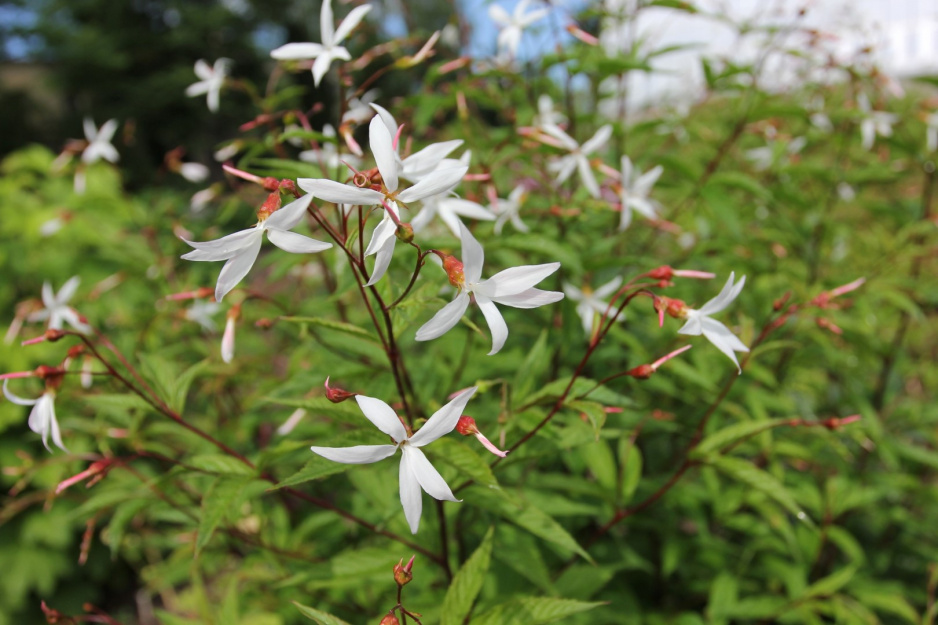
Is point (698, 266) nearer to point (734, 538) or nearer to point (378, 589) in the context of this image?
point (734, 538)

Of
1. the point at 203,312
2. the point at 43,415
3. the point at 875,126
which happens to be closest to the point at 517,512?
the point at 43,415

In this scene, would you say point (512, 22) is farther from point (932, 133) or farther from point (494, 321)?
point (932, 133)

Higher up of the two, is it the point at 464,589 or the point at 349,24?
the point at 349,24

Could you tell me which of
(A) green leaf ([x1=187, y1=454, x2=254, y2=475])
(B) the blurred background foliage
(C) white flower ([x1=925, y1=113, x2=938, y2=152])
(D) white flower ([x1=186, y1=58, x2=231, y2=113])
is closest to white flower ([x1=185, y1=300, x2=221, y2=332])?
(B) the blurred background foliage

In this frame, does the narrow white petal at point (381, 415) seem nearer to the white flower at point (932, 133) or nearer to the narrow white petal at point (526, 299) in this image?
the narrow white petal at point (526, 299)

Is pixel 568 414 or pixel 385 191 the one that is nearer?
pixel 385 191

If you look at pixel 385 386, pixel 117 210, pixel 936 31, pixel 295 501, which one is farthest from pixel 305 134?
pixel 936 31
